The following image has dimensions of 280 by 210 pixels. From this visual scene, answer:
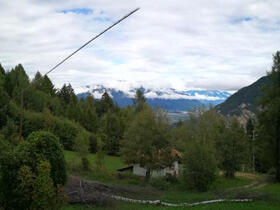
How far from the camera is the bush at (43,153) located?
1541cm

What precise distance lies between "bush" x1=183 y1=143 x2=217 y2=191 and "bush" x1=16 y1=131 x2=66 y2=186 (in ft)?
73.9

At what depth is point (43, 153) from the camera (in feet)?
51.6

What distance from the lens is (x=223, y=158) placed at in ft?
178

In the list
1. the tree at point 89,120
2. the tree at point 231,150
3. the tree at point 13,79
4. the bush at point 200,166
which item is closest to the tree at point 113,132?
the tree at point 89,120

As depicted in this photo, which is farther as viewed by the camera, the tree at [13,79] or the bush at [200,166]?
the tree at [13,79]

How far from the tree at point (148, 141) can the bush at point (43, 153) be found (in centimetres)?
2705

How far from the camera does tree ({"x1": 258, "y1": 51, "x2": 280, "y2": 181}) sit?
145ft

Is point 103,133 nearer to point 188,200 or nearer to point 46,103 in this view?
point 46,103

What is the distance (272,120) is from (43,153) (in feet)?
113

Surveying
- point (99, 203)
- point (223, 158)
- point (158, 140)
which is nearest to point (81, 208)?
point (99, 203)

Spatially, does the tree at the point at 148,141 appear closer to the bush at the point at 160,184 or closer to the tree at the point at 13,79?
the bush at the point at 160,184

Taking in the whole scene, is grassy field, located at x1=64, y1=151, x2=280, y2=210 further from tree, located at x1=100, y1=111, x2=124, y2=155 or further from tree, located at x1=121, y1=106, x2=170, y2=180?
tree, located at x1=100, y1=111, x2=124, y2=155

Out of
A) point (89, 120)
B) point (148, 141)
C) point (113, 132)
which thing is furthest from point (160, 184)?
point (89, 120)

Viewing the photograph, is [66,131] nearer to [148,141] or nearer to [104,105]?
[148,141]
